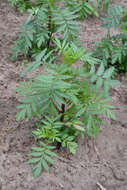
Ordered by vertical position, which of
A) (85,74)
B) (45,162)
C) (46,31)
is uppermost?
(46,31)

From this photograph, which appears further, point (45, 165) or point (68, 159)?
point (68, 159)

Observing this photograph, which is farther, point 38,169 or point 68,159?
point 68,159

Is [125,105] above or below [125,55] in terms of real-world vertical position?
below

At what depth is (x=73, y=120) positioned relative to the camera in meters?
2.35

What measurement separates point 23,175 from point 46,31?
5.98 feet

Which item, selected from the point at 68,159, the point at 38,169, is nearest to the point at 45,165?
the point at 38,169

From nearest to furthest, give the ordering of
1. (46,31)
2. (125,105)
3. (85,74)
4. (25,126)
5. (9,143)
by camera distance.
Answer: (85,74) < (9,143) < (25,126) < (125,105) < (46,31)

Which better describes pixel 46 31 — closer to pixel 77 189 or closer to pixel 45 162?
pixel 45 162

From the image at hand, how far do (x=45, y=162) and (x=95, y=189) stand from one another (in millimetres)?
491

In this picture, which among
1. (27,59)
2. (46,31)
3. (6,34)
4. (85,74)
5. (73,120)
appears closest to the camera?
(85,74)

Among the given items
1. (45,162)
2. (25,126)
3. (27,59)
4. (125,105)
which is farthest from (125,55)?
(45,162)

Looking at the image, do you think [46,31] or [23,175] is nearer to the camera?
[23,175]

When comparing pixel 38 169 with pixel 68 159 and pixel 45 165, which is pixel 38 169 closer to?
pixel 45 165

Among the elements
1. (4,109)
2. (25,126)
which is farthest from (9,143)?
(4,109)
